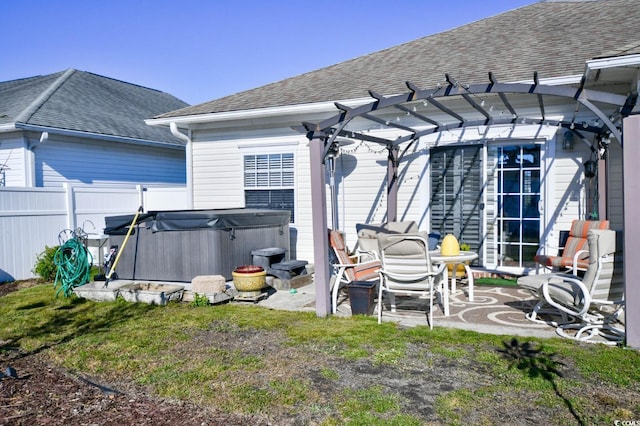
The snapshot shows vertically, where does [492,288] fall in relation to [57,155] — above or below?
below

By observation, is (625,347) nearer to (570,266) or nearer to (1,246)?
(570,266)

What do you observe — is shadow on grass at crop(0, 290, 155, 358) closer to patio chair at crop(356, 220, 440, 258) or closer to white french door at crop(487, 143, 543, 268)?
patio chair at crop(356, 220, 440, 258)

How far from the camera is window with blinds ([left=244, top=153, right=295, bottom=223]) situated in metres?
9.11

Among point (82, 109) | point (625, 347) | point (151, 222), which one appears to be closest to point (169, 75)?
point (82, 109)

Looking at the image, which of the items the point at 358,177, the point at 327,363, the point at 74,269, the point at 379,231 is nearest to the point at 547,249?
the point at 379,231

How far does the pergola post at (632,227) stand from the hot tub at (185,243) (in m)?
4.85

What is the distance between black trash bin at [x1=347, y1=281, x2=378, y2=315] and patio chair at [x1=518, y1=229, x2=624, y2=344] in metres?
1.68

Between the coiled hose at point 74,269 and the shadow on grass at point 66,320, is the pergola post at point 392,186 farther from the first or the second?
the coiled hose at point 74,269

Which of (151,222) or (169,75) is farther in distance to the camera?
(169,75)

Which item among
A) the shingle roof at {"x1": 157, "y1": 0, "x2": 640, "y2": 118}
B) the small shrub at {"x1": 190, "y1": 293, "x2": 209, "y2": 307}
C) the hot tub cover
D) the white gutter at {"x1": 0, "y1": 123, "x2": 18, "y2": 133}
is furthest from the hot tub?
the white gutter at {"x1": 0, "y1": 123, "x2": 18, "y2": 133}

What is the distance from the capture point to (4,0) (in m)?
10.6

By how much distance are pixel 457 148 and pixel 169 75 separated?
51.5 feet

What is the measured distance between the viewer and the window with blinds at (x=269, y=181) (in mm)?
9109

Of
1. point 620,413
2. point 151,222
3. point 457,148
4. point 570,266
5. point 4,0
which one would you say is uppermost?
point 4,0
